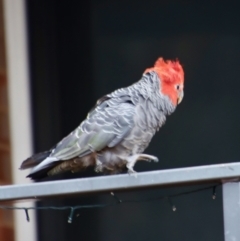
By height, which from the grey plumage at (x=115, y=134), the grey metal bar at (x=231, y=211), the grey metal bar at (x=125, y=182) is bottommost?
the grey metal bar at (x=231, y=211)

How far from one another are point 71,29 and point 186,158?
78 centimetres

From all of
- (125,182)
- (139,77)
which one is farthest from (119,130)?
(139,77)

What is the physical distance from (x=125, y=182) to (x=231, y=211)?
0.87 feet

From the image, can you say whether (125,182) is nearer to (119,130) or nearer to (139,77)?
(119,130)

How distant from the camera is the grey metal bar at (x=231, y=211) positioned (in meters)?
1.60

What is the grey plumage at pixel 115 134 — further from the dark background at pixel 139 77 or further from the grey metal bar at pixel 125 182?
the dark background at pixel 139 77

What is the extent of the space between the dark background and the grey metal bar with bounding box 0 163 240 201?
1.36 metres

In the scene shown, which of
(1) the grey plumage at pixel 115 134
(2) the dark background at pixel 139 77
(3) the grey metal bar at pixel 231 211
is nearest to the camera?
(3) the grey metal bar at pixel 231 211

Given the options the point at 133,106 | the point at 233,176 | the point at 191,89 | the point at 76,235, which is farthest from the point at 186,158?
the point at 233,176

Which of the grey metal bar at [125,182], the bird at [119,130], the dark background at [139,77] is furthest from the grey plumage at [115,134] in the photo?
the dark background at [139,77]

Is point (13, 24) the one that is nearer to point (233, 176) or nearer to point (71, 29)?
point (71, 29)

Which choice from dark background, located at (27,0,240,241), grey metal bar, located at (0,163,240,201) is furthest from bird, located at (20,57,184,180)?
dark background, located at (27,0,240,241)

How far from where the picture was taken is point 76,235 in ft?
10.0

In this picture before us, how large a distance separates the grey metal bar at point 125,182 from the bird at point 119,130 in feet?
1.41
